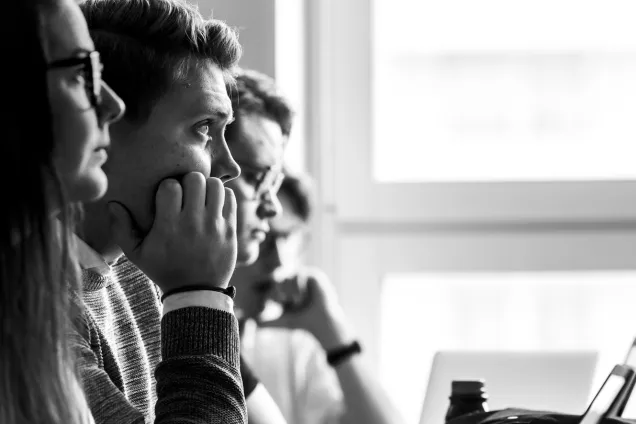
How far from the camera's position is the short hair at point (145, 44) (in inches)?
50.6

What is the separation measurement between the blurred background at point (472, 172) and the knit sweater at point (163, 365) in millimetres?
1522

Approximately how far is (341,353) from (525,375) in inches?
24.0

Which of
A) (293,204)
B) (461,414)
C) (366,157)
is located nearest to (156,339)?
(461,414)

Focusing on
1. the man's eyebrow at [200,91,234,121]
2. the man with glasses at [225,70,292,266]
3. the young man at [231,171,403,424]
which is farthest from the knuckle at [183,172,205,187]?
the young man at [231,171,403,424]

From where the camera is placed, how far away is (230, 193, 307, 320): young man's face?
214 cm

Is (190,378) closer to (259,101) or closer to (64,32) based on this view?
(64,32)

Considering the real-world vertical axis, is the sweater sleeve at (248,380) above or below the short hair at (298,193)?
below

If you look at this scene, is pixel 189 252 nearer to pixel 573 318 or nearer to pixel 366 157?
pixel 366 157

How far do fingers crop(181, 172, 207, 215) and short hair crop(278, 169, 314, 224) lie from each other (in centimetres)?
94

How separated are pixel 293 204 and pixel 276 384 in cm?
41

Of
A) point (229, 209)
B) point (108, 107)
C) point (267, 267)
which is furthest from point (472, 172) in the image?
point (108, 107)

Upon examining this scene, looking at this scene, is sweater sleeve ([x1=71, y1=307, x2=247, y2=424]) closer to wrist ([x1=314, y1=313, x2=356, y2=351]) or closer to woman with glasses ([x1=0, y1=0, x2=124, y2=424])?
woman with glasses ([x1=0, y1=0, x2=124, y2=424])

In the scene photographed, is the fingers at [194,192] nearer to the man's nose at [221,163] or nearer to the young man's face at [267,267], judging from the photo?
the man's nose at [221,163]

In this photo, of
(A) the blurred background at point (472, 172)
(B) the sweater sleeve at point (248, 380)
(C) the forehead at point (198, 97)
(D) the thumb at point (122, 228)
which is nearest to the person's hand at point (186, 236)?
(D) the thumb at point (122, 228)
